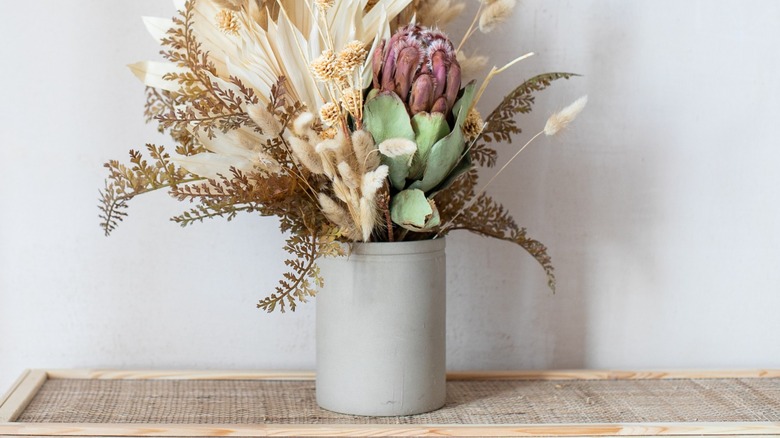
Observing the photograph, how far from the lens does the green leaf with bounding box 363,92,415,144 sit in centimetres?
86

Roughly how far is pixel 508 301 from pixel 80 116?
0.66 meters

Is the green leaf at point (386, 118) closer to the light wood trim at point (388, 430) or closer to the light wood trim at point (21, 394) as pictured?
the light wood trim at point (388, 430)

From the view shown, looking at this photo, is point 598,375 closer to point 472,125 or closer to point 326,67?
point 472,125

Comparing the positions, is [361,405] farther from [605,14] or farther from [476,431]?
[605,14]

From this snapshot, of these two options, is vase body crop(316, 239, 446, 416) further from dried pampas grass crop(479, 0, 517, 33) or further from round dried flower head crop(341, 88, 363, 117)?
dried pampas grass crop(479, 0, 517, 33)

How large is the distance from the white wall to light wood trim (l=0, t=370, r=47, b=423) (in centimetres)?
10

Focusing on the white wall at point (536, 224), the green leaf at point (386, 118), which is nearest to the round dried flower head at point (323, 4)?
the green leaf at point (386, 118)

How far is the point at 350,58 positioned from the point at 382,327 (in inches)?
11.7

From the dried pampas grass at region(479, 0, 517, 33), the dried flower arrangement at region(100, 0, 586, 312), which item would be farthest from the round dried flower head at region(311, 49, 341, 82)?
the dried pampas grass at region(479, 0, 517, 33)

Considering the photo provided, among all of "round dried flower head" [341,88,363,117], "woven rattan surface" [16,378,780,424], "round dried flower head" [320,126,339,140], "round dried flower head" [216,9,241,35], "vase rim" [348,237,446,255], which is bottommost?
"woven rattan surface" [16,378,780,424]

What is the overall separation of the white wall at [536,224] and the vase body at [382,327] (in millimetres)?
245

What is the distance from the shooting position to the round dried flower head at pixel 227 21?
0.89 m

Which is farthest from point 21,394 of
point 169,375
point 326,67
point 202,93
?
point 326,67

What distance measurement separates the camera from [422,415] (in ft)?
3.13
